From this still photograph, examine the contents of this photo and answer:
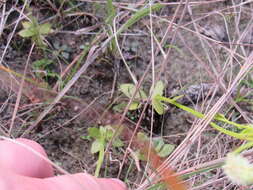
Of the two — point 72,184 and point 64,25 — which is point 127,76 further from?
point 72,184

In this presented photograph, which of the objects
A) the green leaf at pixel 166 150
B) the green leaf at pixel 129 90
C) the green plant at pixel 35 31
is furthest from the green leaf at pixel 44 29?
the green leaf at pixel 166 150

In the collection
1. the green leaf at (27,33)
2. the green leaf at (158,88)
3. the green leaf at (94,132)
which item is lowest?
the green leaf at (94,132)

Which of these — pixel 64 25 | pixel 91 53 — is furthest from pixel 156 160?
pixel 64 25

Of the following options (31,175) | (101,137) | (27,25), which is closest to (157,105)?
(101,137)

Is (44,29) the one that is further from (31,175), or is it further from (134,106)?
(31,175)

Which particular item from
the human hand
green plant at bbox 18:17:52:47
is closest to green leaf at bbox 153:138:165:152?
the human hand

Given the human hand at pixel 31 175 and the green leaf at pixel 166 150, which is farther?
the green leaf at pixel 166 150

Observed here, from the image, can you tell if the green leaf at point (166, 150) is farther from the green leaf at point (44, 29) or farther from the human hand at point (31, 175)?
the green leaf at point (44, 29)
